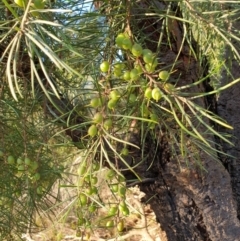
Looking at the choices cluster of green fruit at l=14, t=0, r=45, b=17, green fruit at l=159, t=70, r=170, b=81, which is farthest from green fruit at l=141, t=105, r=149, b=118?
cluster of green fruit at l=14, t=0, r=45, b=17

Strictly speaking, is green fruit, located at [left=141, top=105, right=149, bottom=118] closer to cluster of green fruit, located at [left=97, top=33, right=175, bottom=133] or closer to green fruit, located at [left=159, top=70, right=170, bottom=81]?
cluster of green fruit, located at [left=97, top=33, right=175, bottom=133]

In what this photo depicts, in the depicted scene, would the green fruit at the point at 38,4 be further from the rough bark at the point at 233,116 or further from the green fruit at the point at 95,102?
the rough bark at the point at 233,116

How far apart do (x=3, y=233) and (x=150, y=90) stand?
0.85m

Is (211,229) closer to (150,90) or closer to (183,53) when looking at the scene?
(183,53)

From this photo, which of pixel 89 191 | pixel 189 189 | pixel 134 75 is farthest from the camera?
pixel 189 189

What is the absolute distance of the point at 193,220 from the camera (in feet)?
4.16

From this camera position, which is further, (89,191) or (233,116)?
(233,116)

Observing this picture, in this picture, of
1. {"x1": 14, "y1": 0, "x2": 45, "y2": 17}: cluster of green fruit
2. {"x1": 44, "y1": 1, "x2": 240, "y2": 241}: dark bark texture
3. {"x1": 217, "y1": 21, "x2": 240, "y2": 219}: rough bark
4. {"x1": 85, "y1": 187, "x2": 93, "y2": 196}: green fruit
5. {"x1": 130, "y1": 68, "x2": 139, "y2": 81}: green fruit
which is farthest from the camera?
Result: {"x1": 217, "y1": 21, "x2": 240, "y2": 219}: rough bark

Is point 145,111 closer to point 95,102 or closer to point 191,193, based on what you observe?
point 95,102

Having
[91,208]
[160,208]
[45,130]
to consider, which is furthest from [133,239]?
[91,208]

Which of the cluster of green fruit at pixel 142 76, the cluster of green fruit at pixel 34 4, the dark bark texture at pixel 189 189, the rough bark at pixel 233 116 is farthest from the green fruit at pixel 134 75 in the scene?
the rough bark at pixel 233 116

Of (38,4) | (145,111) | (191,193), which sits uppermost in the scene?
(38,4)

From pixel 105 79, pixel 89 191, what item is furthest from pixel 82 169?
pixel 105 79

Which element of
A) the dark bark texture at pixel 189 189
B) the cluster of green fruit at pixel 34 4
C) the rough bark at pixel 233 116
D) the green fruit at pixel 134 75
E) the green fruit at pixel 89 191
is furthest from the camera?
the rough bark at pixel 233 116
